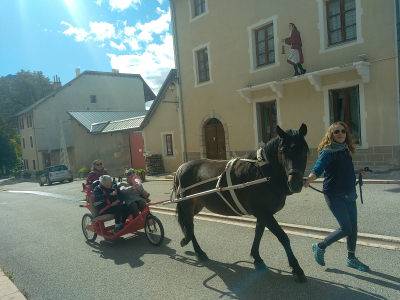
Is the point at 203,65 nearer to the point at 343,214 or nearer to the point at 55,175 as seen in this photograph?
the point at 343,214

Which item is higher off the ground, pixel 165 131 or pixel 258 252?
pixel 165 131

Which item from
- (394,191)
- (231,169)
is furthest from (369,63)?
(231,169)

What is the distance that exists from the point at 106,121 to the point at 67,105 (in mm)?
10220

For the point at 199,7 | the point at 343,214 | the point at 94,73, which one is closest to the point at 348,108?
the point at 343,214

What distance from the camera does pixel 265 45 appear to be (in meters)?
13.3

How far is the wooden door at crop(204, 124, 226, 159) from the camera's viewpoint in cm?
1555

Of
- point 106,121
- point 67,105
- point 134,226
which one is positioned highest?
point 67,105

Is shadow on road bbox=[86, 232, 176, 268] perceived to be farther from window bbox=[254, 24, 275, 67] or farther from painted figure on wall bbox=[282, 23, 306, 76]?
window bbox=[254, 24, 275, 67]

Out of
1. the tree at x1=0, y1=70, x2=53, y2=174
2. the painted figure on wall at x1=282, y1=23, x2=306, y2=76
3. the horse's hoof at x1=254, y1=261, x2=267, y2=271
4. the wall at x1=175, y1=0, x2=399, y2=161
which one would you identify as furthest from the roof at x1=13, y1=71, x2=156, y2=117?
the horse's hoof at x1=254, y1=261, x2=267, y2=271

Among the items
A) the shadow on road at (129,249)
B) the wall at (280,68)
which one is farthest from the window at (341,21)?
the shadow on road at (129,249)

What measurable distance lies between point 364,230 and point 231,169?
109 inches

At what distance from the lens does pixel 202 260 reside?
479 centimetres

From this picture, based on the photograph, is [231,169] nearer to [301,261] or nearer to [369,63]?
[301,261]

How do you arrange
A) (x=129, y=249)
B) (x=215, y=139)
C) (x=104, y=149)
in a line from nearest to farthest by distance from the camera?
(x=129, y=249) → (x=215, y=139) → (x=104, y=149)
